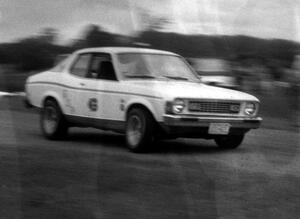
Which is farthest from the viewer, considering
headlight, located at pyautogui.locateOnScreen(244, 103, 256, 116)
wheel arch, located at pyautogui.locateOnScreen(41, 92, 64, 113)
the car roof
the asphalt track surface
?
wheel arch, located at pyautogui.locateOnScreen(41, 92, 64, 113)

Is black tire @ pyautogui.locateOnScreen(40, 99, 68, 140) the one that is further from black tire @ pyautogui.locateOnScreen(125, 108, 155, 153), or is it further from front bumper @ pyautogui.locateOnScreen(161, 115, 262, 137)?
front bumper @ pyautogui.locateOnScreen(161, 115, 262, 137)

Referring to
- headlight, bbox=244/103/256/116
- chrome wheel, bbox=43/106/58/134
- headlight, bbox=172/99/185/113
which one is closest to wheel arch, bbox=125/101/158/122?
headlight, bbox=172/99/185/113

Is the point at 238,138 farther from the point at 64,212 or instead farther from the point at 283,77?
the point at 64,212

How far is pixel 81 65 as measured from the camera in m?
9.26

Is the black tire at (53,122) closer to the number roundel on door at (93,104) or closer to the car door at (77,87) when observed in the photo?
the car door at (77,87)

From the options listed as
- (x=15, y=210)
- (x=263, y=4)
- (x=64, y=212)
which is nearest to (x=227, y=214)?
(x=64, y=212)

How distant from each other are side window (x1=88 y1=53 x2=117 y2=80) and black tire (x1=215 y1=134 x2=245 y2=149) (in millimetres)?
1531

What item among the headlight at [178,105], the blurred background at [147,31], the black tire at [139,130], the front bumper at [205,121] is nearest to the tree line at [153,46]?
the blurred background at [147,31]

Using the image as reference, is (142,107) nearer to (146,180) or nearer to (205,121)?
→ (205,121)

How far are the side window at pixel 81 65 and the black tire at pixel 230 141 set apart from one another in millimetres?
1894

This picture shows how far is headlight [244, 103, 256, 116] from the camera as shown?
8.52m

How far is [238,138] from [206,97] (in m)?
0.87

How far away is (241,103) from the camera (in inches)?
333

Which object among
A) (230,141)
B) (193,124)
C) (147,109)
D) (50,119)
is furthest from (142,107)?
(50,119)
